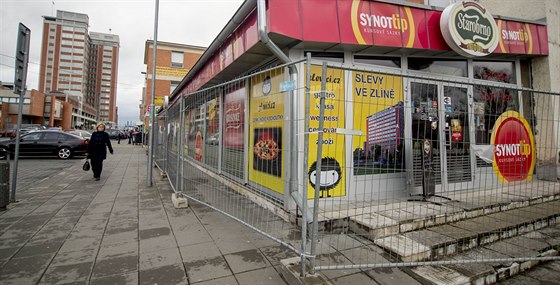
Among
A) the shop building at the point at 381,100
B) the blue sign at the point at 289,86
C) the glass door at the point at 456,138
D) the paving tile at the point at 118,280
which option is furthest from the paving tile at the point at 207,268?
the glass door at the point at 456,138

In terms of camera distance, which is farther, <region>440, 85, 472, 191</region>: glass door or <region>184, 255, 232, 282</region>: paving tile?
<region>440, 85, 472, 191</region>: glass door

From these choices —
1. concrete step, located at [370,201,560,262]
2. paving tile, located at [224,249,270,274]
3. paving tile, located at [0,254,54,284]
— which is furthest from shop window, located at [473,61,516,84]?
paving tile, located at [0,254,54,284]

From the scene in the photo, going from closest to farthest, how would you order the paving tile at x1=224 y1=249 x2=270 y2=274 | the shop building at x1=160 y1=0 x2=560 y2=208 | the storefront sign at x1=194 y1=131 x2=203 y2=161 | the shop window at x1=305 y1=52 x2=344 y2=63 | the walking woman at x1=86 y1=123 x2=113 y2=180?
1. the paving tile at x1=224 y1=249 x2=270 y2=274
2. the shop building at x1=160 y1=0 x2=560 y2=208
3. the shop window at x1=305 y1=52 x2=344 y2=63
4. the storefront sign at x1=194 y1=131 x2=203 y2=161
5. the walking woman at x1=86 y1=123 x2=113 y2=180

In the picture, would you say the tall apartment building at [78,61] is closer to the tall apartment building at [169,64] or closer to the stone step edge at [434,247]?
the tall apartment building at [169,64]

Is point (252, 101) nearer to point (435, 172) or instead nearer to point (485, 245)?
point (435, 172)

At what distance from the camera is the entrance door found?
173 inches

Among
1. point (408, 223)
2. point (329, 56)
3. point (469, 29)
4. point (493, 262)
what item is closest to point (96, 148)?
point (329, 56)

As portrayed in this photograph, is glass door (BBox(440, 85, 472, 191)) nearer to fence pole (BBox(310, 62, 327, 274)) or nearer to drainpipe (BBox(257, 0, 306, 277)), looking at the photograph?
drainpipe (BBox(257, 0, 306, 277))

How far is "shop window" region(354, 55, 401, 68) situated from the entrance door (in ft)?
1.69

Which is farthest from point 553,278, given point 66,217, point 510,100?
point 66,217

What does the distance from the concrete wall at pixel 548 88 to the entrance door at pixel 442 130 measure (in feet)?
6.91

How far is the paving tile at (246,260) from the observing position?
284cm

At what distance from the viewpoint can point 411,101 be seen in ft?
16.5

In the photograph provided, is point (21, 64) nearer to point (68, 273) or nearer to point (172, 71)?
point (68, 273)
